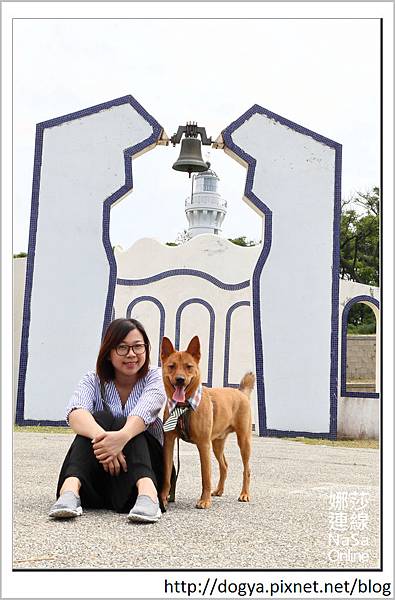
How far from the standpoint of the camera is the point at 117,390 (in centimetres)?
429

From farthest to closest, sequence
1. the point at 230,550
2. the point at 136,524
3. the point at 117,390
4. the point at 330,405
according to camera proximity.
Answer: the point at 330,405 → the point at 117,390 → the point at 136,524 → the point at 230,550

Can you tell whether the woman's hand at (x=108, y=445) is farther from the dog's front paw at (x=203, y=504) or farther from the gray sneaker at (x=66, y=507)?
the dog's front paw at (x=203, y=504)

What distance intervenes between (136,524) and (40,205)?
7556 millimetres

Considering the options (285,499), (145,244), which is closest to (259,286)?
(145,244)

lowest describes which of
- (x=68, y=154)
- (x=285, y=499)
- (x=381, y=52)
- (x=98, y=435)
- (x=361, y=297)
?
(x=285, y=499)

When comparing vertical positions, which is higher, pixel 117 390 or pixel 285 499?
pixel 117 390

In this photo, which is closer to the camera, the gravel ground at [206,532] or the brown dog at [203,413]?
the gravel ground at [206,532]

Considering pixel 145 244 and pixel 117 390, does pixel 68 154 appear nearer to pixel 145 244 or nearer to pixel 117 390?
pixel 145 244

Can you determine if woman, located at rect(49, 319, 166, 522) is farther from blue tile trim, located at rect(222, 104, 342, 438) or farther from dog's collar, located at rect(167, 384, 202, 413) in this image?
blue tile trim, located at rect(222, 104, 342, 438)

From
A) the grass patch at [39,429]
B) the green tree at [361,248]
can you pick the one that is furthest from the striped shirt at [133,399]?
the green tree at [361,248]

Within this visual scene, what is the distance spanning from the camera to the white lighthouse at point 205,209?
19.0 metres

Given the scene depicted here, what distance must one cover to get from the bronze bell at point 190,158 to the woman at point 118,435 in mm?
5925

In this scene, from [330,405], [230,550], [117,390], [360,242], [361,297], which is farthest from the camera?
[360,242]

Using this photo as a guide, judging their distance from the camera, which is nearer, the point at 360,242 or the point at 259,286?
the point at 259,286
